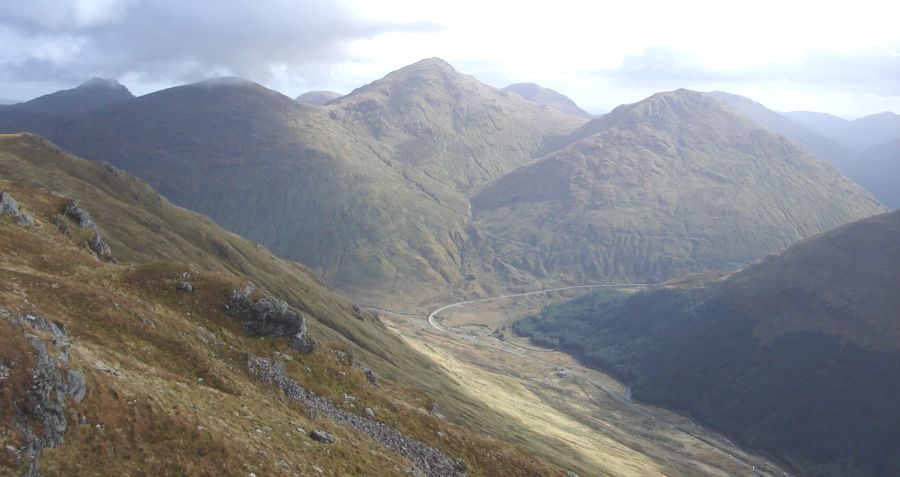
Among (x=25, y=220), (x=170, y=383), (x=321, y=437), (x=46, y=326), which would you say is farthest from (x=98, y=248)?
(x=321, y=437)

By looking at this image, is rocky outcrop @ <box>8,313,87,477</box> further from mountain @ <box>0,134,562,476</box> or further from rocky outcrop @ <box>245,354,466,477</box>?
rocky outcrop @ <box>245,354,466,477</box>

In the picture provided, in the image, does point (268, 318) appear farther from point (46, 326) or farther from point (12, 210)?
point (12, 210)

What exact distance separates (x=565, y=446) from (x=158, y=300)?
11605 centimetres

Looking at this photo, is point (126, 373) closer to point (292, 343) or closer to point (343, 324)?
point (292, 343)

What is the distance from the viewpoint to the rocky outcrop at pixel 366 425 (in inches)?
2628

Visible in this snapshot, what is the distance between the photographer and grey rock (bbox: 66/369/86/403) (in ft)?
134

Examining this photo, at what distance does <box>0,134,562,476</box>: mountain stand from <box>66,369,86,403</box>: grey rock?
0.09 metres

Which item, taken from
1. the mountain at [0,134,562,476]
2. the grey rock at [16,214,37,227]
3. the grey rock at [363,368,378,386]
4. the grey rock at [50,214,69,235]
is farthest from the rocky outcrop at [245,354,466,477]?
the grey rock at [50,214,69,235]

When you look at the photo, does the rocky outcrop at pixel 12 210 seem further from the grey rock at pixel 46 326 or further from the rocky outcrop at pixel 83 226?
the grey rock at pixel 46 326

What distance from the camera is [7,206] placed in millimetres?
85062

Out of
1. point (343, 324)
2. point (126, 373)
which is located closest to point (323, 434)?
point (126, 373)

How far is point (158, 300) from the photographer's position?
72688mm

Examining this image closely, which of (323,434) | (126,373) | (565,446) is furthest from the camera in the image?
(565,446)

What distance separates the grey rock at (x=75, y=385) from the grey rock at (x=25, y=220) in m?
55.0
